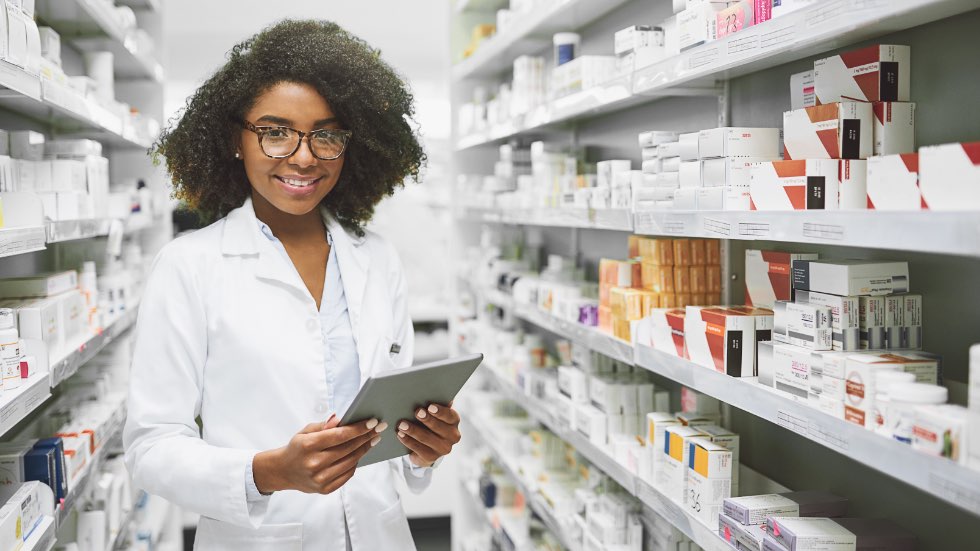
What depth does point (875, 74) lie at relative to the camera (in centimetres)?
152

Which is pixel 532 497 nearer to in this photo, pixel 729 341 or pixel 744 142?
pixel 729 341

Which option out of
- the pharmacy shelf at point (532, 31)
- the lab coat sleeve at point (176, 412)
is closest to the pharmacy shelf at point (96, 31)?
the lab coat sleeve at point (176, 412)

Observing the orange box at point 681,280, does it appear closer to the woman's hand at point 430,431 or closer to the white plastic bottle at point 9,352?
the woman's hand at point 430,431

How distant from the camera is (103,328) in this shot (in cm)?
292

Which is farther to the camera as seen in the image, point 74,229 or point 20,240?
point 74,229

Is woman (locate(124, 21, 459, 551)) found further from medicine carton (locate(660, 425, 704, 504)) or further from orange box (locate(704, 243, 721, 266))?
orange box (locate(704, 243, 721, 266))

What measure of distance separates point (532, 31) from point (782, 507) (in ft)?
7.54

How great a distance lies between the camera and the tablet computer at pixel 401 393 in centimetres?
153

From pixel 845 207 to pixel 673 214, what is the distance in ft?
1.61

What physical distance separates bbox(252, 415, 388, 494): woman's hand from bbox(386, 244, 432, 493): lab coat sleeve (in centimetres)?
43

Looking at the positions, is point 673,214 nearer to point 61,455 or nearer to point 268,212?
point 268,212

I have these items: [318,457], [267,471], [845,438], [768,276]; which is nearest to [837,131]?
[768,276]

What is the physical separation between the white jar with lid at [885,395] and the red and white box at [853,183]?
337mm

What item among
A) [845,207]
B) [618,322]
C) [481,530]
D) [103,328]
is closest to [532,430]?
[481,530]
